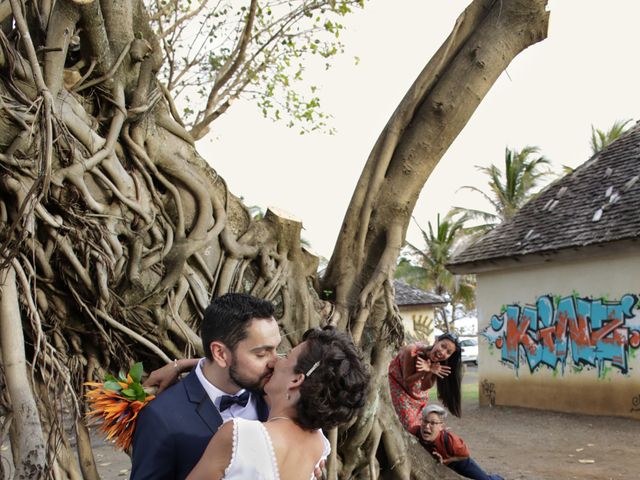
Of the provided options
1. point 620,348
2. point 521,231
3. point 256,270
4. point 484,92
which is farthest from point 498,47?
point 521,231

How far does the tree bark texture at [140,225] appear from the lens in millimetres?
4195

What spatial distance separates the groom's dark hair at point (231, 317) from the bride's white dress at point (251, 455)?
0.50 metres

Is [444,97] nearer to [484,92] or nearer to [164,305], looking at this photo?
[484,92]

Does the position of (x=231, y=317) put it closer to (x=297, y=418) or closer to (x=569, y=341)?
(x=297, y=418)

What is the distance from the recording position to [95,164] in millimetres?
4496

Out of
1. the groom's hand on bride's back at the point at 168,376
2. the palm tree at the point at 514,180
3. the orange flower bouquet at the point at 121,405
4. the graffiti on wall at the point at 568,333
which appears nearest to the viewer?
the orange flower bouquet at the point at 121,405

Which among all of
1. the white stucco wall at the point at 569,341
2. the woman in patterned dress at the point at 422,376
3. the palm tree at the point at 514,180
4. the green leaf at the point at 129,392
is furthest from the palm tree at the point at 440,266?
the green leaf at the point at 129,392

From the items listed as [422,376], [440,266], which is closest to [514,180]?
[440,266]

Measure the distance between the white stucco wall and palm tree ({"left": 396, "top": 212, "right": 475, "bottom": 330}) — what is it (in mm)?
18149

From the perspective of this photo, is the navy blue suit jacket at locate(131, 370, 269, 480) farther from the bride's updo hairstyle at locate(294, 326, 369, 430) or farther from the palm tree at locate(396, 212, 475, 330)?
the palm tree at locate(396, 212, 475, 330)

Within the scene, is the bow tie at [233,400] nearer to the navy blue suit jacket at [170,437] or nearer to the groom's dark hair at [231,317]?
the navy blue suit jacket at [170,437]

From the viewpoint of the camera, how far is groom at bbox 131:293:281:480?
8.98 feet

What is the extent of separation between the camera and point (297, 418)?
2.51 m

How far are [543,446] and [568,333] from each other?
3624 millimetres
